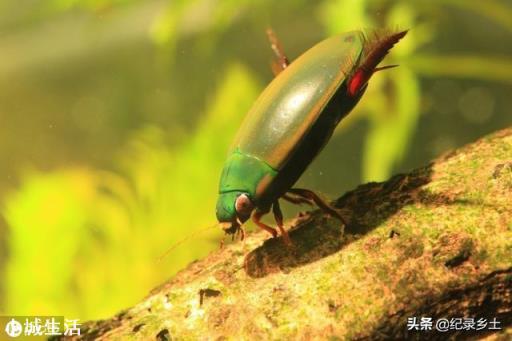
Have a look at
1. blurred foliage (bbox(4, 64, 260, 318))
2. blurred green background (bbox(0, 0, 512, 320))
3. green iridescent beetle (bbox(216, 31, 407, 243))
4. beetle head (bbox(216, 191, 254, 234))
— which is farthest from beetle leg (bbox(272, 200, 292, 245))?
blurred foliage (bbox(4, 64, 260, 318))

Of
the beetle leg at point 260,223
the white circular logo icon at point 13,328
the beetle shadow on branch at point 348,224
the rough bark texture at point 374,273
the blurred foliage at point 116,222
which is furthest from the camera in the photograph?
the blurred foliage at point 116,222

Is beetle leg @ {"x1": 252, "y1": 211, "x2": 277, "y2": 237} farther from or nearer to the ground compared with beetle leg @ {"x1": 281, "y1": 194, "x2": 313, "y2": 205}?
nearer to the ground

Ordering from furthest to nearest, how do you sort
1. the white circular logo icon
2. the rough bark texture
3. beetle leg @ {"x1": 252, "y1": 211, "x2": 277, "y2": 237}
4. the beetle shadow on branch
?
the white circular logo icon
beetle leg @ {"x1": 252, "y1": 211, "x2": 277, "y2": 237}
the beetle shadow on branch
the rough bark texture

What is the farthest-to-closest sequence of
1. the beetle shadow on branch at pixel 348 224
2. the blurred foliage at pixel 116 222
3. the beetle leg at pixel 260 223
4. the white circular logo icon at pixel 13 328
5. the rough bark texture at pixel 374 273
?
the blurred foliage at pixel 116 222 < the white circular logo icon at pixel 13 328 < the beetle leg at pixel 260 223 < the beetle shadow on branch at pixel 348 224 < the rough bark texture at pixel 374 273

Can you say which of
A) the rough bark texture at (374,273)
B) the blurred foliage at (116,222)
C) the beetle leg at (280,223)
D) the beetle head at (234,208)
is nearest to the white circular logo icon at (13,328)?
the rough bark texture at (374,273)

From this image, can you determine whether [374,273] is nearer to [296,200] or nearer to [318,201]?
[318,201]

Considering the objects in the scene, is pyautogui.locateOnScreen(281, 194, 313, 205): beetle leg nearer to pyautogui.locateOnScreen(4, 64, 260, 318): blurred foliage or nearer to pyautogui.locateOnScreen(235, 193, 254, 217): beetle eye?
pyautogui.locateOnScreen(235, 193, 254, 217): beetle eye

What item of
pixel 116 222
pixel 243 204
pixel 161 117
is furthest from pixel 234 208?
pixel 161 117

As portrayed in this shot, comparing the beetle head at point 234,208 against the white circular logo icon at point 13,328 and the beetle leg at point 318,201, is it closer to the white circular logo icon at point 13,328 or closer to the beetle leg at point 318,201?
the beetle leg at point 318,201
